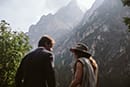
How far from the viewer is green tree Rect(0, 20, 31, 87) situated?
46812 mm

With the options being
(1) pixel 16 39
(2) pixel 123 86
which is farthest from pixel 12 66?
(2) pixel 123 86

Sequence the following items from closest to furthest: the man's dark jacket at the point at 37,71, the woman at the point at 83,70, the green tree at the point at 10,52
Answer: the man's dark jacket at the point at 37,71 < the woman at the point at 83,70 < the green tree at the point at 10,52

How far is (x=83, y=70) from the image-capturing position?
332 inches

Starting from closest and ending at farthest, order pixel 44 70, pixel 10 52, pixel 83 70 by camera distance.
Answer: pixel 44 70 → pixel 83 70 → pixel 10 52

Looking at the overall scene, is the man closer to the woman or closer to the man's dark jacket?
the man's dark jacket

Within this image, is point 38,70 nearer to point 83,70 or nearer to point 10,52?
point 83,70

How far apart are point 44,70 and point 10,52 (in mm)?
41334

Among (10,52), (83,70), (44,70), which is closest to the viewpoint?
(44,70)

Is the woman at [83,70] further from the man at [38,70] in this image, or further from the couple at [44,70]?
the man at [38,70]

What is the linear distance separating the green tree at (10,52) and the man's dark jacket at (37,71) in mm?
38639

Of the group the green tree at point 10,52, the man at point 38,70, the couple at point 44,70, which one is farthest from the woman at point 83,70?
the green tree at point 10,52

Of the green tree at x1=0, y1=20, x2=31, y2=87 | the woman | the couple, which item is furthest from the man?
the green tree at x1=0, y1=20, x2=31, y2=87

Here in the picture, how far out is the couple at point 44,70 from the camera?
7735 mm

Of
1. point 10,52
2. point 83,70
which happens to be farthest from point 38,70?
point 10,52
